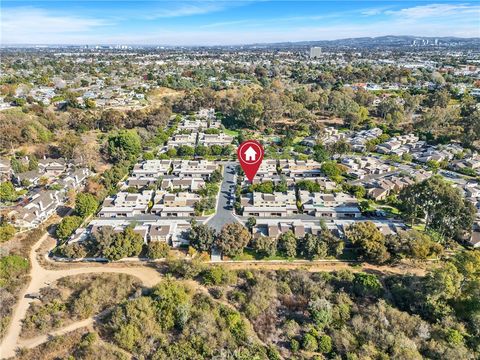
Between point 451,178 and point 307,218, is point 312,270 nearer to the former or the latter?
point 307,218

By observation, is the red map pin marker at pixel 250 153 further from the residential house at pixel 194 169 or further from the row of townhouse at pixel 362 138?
the row of townhouse at pixel 362 138

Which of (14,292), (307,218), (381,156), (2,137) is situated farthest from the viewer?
(381,156)

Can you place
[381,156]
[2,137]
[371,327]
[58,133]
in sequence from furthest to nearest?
[58,133]
[381,156]
[2,137]
[371,327]

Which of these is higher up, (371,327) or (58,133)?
(58,133)

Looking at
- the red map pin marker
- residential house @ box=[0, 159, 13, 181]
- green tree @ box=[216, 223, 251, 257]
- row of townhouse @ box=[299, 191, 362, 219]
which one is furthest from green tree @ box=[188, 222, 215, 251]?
residential house @ box=[0, 159, 13, 181]

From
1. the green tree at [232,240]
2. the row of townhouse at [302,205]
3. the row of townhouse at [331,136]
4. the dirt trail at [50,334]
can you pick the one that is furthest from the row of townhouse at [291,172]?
the dirt trail at [50,334]

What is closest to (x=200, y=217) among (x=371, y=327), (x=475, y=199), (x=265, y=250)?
(x=265, y=250)

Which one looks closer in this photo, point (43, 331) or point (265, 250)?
point (43, 331)
